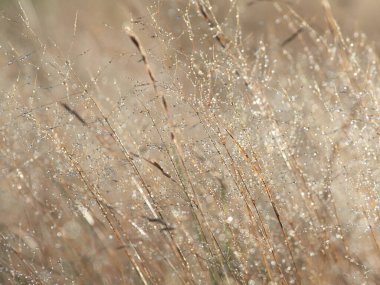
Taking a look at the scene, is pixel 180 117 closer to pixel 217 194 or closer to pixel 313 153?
pixel 217 194

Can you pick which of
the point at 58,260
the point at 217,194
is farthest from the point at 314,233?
the point at 58,260

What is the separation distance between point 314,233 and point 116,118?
2.11 ft

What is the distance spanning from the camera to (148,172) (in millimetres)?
1789

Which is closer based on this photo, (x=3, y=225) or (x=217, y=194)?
(x=217, y=194)

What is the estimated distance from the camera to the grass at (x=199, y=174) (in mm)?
1538

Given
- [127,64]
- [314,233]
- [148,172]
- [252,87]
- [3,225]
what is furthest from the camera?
[127,64]

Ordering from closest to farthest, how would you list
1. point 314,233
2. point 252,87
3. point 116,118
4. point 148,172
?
point 252,87 → point 314,233 → point 148,172 → point 116,118

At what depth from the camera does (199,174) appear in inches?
66.2

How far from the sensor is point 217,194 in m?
1.75

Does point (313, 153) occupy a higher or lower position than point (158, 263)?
higher

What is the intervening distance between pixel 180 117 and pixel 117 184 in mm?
265

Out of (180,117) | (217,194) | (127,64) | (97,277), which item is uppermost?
(127,64)

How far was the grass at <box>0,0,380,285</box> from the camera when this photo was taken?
1.54m

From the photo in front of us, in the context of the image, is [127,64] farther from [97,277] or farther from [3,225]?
[97,277]
